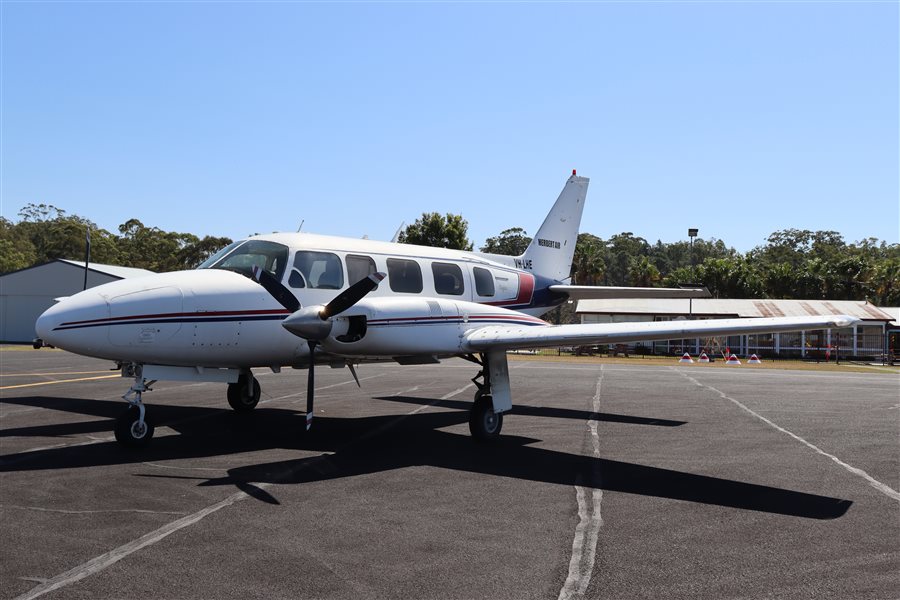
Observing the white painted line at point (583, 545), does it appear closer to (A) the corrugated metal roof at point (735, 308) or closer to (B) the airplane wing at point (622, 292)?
(B) the airplane wing at point (622, 292)

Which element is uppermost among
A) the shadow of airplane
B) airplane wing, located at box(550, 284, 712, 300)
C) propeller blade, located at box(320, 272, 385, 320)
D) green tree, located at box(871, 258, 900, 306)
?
green tree, located at box(871, 258, 900, 306)

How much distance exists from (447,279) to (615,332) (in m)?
4.27

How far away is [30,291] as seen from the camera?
57.4 meters

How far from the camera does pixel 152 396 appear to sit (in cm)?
1819

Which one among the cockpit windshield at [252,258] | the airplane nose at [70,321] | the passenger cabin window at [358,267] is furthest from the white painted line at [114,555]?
the passenger cabin window at [358,267]

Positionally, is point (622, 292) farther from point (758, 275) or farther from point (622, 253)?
point (622, 253)

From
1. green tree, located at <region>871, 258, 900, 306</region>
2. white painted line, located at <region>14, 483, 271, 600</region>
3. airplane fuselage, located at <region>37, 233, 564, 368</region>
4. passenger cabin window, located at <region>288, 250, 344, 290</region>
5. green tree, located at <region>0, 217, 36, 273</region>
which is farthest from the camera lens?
Result: green tree, located at <region>0, 217, 36, 273</region>

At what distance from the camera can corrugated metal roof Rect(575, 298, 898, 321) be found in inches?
2142

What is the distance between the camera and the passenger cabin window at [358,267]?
13.2 m

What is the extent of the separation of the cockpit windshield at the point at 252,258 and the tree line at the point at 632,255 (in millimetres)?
39365

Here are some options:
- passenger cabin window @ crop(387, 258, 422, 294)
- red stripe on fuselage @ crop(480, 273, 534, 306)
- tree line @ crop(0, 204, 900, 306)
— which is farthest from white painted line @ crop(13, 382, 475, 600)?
tree line @ crop(0, 204, 900, 306)

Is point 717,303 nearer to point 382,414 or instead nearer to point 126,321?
point 382,414

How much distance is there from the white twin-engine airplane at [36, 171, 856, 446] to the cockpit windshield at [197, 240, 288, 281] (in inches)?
0.8

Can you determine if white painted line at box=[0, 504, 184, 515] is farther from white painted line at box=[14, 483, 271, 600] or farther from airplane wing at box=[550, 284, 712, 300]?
airplane wing at box=[550, 284, 712, 300]
